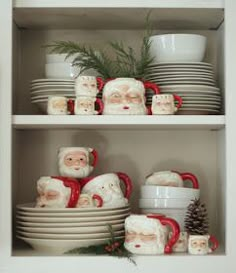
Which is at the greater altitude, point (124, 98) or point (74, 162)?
point (124, 98)

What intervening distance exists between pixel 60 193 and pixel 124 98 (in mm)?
253

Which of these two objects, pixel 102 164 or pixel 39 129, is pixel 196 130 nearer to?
pixel 102 164

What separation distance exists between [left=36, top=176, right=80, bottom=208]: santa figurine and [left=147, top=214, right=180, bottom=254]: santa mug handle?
0.17 metres

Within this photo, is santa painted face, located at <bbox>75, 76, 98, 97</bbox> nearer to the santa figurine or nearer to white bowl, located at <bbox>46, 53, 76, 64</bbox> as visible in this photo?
white bowl, located at <bbox>46, 53, 76, 64</bbox>

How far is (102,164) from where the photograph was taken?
1.61 meters

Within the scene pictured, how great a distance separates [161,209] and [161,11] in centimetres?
46

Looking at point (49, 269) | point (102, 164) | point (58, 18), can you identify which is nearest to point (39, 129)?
point (102, 164)

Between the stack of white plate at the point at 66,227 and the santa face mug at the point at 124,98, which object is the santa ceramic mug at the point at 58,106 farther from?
the stack of white plate at the point at 66,227

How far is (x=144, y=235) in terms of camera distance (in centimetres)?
135

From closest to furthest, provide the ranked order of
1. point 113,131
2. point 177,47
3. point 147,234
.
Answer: point 147,234 → point 177,47 → point 113,131

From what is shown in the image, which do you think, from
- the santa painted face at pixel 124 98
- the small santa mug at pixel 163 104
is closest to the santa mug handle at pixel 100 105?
the santa painted face at pixel 124 98

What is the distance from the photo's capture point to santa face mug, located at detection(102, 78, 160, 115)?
1392 mm

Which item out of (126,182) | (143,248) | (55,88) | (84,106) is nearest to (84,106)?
(84,106)

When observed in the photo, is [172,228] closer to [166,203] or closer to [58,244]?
[166,203]
